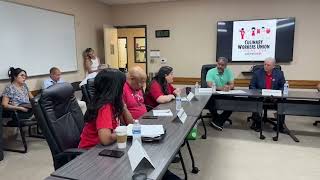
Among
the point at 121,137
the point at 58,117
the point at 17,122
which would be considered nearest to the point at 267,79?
the point at 121,137

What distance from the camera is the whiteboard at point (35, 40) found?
364 centimetres

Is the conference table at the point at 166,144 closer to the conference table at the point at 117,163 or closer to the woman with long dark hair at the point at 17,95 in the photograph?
the conference table at the point at 117,163

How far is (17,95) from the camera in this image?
3539mm

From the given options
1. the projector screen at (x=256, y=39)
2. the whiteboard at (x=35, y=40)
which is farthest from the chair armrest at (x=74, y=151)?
Answer: the projector screen at (x=256, y=39)

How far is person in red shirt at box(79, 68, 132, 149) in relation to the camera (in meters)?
1.52

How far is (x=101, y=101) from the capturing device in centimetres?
154

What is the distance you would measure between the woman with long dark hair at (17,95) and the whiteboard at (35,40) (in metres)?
0.18

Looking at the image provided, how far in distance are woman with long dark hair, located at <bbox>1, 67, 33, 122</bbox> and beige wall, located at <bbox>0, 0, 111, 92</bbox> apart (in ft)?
1.55

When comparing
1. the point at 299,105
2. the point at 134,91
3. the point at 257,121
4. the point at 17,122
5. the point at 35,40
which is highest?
the point at 35,40

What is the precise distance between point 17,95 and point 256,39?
4493 mm

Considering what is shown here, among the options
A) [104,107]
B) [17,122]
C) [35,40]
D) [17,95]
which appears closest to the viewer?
[104,107]

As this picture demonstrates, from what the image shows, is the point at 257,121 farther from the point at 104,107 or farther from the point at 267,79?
the point at 104,107

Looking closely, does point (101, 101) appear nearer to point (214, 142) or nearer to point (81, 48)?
point (214, 142)

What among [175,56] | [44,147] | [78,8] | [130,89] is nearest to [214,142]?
[130,89]
